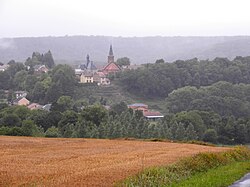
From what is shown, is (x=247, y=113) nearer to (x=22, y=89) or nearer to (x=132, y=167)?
(x=22, y=89)

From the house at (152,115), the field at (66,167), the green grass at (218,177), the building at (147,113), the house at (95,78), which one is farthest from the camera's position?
the house at (95,78)

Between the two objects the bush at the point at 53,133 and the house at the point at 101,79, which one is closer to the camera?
the bush at the point at 53,133

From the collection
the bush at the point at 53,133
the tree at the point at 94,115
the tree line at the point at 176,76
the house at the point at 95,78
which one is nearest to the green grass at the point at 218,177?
the bush at the point at 53,133

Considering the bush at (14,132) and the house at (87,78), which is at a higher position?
the bush at (14,132)

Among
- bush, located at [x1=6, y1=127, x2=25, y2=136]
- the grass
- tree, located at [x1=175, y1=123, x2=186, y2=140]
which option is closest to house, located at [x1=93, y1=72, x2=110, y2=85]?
tree, located at [x1=175, y1=123, x2=186, y2=140]

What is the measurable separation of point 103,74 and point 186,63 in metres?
29.0

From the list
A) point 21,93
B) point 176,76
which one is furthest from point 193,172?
point 176,76

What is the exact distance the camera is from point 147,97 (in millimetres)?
166375

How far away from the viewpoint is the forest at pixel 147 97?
83.1 meters

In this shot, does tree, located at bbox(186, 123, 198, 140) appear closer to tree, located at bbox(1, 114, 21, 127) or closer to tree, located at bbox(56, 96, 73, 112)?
tree, located at bbox(1, 114, 21, 127)

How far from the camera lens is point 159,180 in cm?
2272

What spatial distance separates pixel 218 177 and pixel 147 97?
461 feet

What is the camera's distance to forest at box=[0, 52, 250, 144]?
273ft

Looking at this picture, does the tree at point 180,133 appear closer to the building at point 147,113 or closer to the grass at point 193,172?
the building at point 147,113
